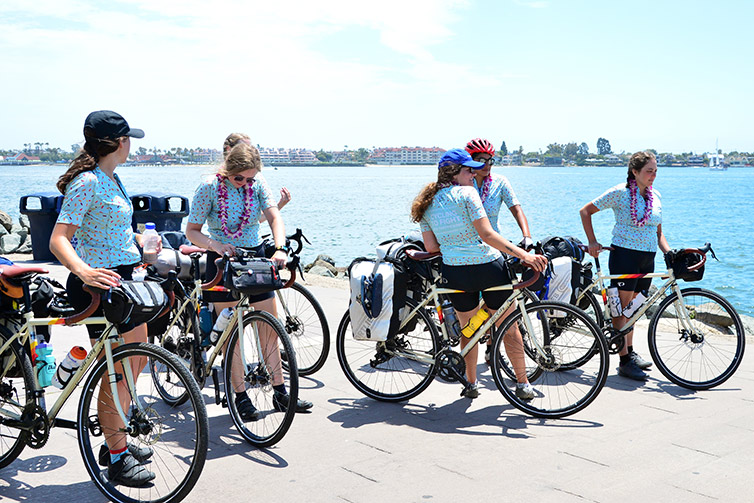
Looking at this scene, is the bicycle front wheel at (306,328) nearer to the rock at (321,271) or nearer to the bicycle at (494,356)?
the bicycle at (494,356)

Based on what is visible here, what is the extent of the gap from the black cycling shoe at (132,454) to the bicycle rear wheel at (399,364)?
195 cm

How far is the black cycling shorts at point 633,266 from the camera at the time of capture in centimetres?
617

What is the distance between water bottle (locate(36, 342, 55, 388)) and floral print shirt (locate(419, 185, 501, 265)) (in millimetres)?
2518

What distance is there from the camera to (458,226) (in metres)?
5.10

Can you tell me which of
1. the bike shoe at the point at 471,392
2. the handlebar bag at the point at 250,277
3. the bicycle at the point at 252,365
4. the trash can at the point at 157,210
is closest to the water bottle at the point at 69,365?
the bicycle at the point at 252,365

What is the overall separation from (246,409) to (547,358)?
1.98 meters

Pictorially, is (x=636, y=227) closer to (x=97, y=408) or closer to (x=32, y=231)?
(x=97, y=408)

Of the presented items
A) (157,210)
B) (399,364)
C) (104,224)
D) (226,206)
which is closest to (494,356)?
(399,364)

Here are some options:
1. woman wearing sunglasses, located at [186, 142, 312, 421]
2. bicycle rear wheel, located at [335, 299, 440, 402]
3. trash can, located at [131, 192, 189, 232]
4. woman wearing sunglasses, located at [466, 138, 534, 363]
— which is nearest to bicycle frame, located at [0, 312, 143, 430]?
woman wearing sunglasses, located at [186, 142, 312, 421]

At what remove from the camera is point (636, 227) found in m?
6.15

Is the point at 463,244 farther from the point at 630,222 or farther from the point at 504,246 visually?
the point at 630,222

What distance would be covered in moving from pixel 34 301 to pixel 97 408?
2.52ft

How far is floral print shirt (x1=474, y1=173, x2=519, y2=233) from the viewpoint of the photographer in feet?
20.6

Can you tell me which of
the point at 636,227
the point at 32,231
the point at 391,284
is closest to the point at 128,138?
the point at 391,284
